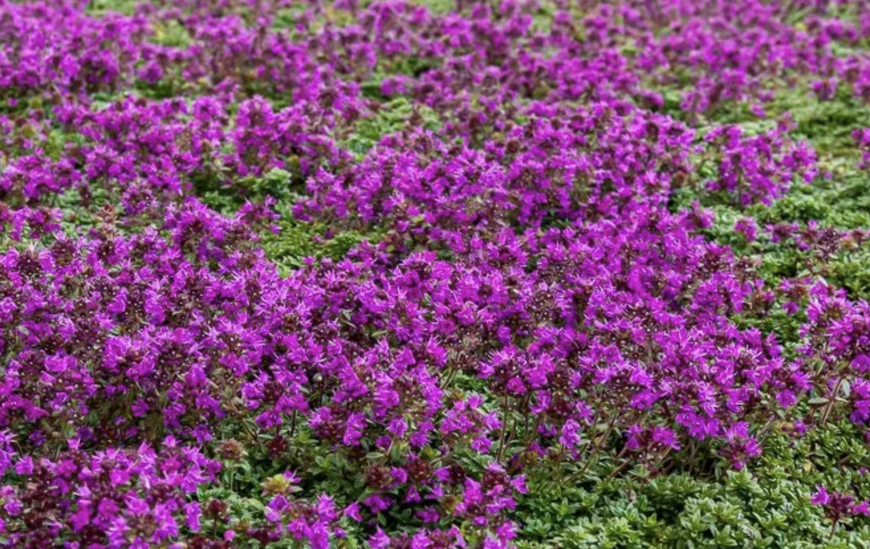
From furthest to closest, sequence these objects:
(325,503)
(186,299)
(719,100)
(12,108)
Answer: (719,100) < (12,108) < (186,299) < (325,503)

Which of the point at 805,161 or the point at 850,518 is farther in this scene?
the point at 805,161

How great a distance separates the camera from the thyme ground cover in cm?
437

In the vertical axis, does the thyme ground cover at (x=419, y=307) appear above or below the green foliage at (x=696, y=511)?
above

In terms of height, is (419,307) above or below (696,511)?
above

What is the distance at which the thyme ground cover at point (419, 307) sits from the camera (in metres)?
4.37

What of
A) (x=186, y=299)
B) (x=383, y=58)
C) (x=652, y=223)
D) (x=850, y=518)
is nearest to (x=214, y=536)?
(x=186, y=299)

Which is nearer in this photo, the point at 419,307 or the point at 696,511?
the point at 696,511

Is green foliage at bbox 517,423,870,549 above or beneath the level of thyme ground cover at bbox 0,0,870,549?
beneath

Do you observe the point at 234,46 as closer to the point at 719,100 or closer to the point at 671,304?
the point at 719,100

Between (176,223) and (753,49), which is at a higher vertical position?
(753,49)

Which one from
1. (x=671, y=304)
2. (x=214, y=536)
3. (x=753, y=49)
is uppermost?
(x=753, y=49)

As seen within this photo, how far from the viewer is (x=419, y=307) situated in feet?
17.3

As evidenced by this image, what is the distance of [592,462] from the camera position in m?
4.71

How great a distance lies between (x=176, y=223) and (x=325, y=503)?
2369mm
